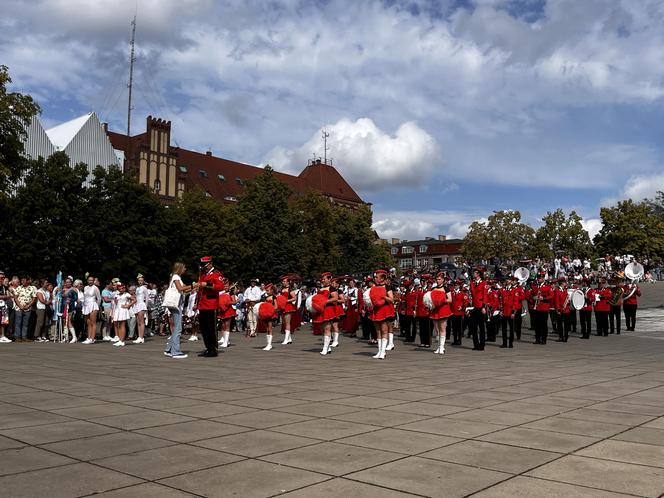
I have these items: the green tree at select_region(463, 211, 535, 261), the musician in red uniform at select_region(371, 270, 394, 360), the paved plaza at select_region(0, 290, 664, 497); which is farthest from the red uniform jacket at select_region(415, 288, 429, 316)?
the green tree at select_region(463, 211, 535, 261)

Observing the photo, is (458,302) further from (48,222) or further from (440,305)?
(48,222)

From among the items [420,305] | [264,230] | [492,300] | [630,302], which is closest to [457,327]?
[420,305]

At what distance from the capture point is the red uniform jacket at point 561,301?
20984 mm

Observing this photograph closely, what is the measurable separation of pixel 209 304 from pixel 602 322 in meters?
15.4

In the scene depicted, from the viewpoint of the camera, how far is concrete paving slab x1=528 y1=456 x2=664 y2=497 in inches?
182

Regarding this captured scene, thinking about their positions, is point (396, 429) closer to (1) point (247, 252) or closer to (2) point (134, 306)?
(2) point (134, 306)

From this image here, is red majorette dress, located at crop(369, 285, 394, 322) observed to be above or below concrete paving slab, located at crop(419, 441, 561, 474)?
above

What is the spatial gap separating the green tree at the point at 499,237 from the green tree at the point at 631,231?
9.36 meters

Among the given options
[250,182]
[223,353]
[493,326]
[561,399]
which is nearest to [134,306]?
[223,353]

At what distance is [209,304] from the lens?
14906 millimetres

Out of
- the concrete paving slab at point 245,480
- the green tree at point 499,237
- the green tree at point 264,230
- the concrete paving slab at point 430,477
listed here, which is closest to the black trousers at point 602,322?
the concrete paving slab at point 430,477

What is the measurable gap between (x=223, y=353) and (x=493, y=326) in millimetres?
8548

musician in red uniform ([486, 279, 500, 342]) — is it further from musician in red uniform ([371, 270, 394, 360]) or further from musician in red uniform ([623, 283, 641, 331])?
musician in red uniform ([623, 283, 641, 331])

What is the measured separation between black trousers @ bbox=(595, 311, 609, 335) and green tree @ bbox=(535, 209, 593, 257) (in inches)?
2381
